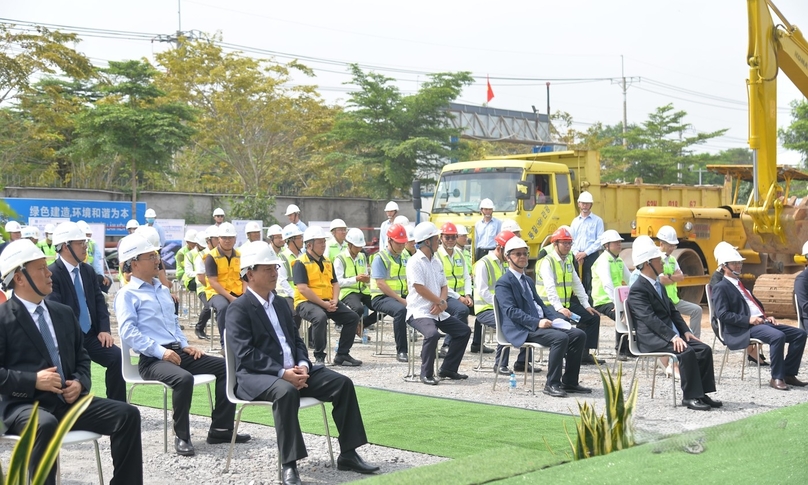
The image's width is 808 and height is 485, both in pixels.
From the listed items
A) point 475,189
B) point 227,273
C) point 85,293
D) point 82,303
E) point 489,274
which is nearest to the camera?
point 82,303

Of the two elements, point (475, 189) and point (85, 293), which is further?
point (475, 189)

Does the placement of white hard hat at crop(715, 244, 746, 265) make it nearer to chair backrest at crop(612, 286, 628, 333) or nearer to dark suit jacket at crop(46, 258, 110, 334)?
chair backrest at crop(612, 286, 628, 333)

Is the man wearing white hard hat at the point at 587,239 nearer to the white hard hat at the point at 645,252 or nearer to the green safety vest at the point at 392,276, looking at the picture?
the green safety vest at the point at 392,276

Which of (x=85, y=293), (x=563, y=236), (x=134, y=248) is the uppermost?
(x=563, y=236)

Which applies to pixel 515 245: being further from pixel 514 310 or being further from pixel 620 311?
pixel 620 311

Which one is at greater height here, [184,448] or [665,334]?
[665,334]

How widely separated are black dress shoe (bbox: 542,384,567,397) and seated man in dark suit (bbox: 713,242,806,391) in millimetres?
1925

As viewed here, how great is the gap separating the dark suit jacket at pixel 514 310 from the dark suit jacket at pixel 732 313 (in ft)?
6.63

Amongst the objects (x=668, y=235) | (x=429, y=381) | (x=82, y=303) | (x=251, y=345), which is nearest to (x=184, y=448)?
(x=251, y=345)

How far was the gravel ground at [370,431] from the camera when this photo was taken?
643 centimetres

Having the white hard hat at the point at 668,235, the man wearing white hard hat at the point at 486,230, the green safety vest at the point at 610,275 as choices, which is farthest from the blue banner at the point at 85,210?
the white hard hat at the point at 668,235

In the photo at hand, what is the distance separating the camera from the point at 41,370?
17.6ft

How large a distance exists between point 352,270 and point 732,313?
483 cm

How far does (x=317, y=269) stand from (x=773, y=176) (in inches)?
331
